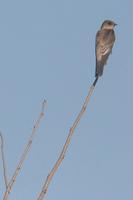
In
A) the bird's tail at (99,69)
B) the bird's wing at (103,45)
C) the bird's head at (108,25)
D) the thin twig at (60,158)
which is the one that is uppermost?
the bird's head at (108,25)

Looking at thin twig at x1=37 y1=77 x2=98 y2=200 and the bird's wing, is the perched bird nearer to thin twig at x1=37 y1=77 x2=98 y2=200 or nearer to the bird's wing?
the bird's wing

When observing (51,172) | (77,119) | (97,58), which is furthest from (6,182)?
(97,58)

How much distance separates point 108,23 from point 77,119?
8445 millimetres

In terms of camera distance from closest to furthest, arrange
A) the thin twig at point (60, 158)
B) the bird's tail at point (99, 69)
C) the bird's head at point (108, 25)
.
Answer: the thin twig at point (60, 158) < the bird's tail at point (99, 69) < the bird's head at point (108, 25)

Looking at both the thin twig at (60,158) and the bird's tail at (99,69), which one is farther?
the bird's tail at (99,69)

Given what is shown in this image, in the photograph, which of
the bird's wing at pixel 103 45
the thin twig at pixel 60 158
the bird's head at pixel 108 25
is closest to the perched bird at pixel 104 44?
the bird's wing at pixel 103 45

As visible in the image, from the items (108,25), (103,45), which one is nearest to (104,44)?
(103,45)

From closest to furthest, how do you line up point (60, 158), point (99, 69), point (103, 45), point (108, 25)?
point (60, 158), point (99, 69), point (103, 45), point (108, 25)

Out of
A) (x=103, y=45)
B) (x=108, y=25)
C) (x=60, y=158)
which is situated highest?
(x=108, y=25)

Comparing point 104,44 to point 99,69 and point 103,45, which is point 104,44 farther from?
point 99,69

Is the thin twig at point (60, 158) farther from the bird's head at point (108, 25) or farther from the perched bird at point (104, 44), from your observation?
the bird's head at point (108, 25)

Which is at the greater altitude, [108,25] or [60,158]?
[108,25]

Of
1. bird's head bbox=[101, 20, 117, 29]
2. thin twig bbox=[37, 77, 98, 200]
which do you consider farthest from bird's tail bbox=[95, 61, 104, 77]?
thin twig bbox=[37, 77, 98, 200]

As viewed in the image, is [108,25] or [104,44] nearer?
[104,44]
